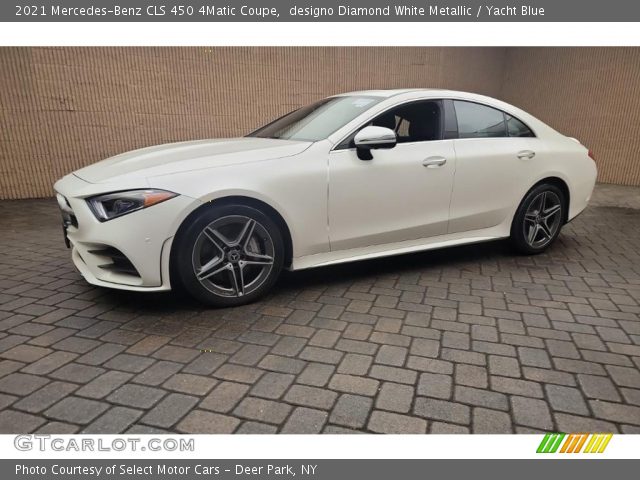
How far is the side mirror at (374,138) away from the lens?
3.28 m

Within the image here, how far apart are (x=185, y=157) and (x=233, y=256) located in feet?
2.63

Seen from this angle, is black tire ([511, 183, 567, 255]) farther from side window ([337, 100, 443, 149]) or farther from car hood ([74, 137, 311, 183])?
car hood ([74, 137, 311, 183])

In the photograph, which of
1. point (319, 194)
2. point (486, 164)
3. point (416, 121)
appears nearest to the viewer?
point (319, 194)

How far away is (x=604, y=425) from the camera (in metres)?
2.01

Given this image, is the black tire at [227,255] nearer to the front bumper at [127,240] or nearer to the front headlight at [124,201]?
the front bumper at [127,240]

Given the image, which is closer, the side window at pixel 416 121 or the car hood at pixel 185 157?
the car hood at pixel 185 157

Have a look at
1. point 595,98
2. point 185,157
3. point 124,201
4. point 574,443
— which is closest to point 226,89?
point 185,157

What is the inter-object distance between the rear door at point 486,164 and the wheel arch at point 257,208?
153cm

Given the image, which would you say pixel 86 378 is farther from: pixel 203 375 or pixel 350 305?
pixel 350 305

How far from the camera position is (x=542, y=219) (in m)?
4.46

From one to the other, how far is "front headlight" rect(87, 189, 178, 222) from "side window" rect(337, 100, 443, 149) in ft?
6.21

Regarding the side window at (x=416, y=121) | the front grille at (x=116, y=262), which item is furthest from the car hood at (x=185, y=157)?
the side window at (x=416, y=121)

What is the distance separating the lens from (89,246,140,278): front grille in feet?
9.52

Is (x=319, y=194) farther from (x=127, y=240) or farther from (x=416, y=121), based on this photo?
(x=127, y=240)
